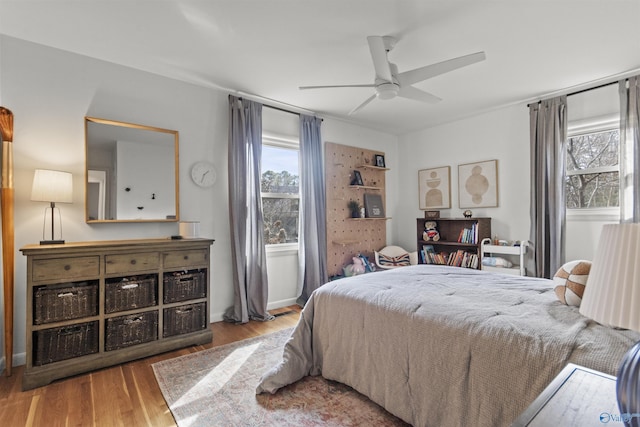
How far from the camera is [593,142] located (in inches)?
137

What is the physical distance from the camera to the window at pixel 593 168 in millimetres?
3324

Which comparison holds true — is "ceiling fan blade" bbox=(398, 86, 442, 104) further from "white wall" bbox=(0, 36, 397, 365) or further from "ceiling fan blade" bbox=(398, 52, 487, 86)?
"white wall" bbox=(0, 36, 397, 365)

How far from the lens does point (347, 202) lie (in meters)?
4.64

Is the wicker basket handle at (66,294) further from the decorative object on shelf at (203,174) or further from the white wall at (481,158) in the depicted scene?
the white wall at (481,158)

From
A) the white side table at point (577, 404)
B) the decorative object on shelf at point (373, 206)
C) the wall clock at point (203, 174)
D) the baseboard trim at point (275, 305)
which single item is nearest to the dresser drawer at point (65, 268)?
the wall clock at point (203, 174)

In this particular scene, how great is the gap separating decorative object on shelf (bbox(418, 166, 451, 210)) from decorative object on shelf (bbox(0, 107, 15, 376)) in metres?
4.82

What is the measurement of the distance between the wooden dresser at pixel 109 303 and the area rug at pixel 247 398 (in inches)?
12.3

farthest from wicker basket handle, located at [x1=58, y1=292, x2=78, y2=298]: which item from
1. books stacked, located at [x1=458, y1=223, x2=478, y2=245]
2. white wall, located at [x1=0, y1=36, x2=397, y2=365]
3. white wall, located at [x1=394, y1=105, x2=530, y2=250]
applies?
white wall, located at [x1=394, y1=105, x2=530, y2=250]

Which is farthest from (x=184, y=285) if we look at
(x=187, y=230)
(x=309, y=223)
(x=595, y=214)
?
(x=595, y=214)

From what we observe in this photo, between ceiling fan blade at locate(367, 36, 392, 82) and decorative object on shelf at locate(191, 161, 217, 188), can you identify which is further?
decorative object on shelf at locate(191, 161, 217, 188)

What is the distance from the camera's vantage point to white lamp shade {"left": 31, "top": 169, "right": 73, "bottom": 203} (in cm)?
230

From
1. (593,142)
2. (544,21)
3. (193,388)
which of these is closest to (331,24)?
(544,21)

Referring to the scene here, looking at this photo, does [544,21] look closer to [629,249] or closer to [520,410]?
[629,249]

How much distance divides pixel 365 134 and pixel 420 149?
96cm
